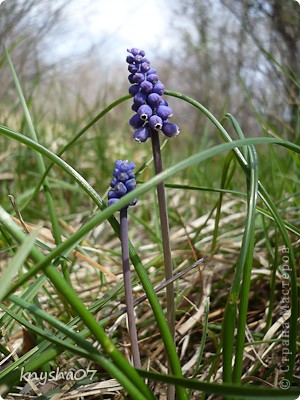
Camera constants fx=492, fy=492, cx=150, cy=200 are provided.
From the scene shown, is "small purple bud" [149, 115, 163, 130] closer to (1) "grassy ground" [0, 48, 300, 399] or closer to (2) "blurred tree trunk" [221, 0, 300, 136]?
(1) "grassy ground" [0, 48, 300, 399]

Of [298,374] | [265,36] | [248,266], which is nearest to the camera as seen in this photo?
[248,266]

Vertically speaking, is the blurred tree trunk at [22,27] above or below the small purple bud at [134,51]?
above

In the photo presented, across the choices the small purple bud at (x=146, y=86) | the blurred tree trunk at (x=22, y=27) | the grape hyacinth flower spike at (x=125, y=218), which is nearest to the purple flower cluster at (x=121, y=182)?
the grape hyacinth flower spike at (x=125, y=218)

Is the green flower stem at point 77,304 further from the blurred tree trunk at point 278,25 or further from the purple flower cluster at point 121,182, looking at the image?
the blurred tree trunk at point 278,25

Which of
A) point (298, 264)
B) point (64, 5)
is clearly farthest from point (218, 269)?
point (64, 5)

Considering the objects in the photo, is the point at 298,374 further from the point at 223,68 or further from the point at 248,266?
the point at 223,68

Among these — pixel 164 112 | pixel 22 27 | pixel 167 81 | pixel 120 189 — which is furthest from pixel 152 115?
pixel 167 81
